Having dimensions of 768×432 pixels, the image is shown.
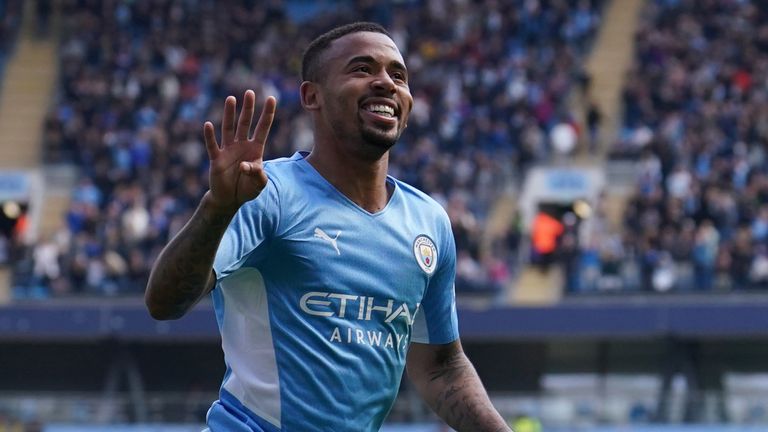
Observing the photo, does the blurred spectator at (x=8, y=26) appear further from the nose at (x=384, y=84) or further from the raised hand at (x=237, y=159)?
the raised hand at (x=237, y=159)

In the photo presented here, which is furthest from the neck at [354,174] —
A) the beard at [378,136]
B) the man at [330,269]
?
the beard at [378,136]

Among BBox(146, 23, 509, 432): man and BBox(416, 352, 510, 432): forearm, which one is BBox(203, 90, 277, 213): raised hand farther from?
A: BBox(416, 352, 510, 432): forearm

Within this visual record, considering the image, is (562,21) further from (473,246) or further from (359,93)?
(359,93)

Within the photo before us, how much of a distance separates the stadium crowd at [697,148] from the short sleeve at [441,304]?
16814 mm

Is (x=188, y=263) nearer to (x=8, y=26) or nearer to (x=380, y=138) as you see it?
(x=380, y=138)

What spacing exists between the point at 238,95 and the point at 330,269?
24427 millimetres

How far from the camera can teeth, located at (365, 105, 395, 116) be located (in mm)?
4746

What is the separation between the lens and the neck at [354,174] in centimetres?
488

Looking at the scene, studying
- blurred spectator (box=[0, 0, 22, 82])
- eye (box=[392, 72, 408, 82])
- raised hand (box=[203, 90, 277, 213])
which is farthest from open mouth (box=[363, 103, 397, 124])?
blurred spectator (box=[0, 0, 22, 82])

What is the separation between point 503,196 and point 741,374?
4.94m

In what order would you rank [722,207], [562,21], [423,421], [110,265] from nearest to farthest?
[423,421], [722,207], [110,265], [562,21]

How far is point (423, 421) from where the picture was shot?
20.1 meters

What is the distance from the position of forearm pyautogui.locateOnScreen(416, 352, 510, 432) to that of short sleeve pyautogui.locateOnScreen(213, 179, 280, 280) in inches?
37.6

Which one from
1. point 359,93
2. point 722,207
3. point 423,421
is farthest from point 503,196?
point 359,93
